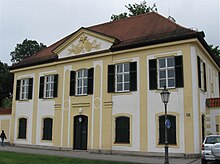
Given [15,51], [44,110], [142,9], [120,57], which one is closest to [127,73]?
[120,57]

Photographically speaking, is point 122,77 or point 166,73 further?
point 122,77

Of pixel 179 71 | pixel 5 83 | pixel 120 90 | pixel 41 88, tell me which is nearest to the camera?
pixel 179 71

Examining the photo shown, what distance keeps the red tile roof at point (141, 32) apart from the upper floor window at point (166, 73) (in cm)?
134

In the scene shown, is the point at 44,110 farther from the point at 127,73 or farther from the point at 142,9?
the point at 142,9

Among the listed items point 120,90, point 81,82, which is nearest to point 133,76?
point 120,90

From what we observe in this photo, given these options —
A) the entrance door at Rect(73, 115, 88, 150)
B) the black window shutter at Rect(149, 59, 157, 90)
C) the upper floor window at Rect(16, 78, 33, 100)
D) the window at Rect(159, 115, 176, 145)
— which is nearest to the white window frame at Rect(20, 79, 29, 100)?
the upper floor window at Rect(16, 78, 33, 100)

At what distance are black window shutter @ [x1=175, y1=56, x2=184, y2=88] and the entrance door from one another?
7682 mm

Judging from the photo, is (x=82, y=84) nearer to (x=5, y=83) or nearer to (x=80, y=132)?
(x=80, y=132)

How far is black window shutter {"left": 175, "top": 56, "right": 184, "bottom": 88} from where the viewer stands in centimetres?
1838

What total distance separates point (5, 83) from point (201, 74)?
37.0 meters

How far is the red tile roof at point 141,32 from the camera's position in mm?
19122

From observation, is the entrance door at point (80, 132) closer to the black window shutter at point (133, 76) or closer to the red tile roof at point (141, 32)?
the black window shutter at point (133, 76)

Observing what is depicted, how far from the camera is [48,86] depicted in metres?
25.5

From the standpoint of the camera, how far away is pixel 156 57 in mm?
19656
